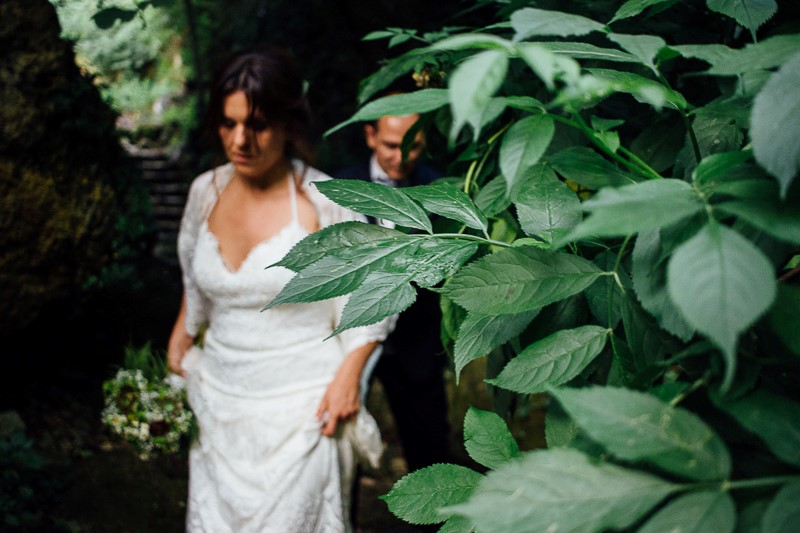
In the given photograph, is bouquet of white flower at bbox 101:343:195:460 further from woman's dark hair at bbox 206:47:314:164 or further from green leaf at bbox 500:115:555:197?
green leaf at bbox 500:115:555:197

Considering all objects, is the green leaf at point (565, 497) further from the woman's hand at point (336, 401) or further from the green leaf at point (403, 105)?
the woman's hand at point (336, 401)

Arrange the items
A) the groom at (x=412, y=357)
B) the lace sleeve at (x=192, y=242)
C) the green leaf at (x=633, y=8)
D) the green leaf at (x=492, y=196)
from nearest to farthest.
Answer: the green leaf at (x=633, y=8) → the green leaf at (x=492, y=196) → the lace sleeve at (x=192, y=242) → the groom at (x=412, y=357)

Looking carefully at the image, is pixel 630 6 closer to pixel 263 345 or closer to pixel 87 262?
pixel 263 345

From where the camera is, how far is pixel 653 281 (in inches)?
24.4

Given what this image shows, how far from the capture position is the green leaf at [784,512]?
43 centimetres

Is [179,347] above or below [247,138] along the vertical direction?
below

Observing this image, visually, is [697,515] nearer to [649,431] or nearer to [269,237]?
[649,431]

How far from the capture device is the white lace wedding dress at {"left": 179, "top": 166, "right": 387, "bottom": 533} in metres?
2.28

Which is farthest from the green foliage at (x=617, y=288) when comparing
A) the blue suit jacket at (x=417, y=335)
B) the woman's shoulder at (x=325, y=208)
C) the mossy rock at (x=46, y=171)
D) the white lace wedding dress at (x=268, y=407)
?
the mossy rock at (x=46, y=171)

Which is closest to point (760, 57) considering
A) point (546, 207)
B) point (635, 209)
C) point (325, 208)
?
point (635, 209)

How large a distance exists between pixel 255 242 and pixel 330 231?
1766mm

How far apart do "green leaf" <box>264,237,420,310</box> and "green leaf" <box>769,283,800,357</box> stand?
37cm

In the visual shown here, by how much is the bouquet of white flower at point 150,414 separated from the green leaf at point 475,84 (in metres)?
2.35

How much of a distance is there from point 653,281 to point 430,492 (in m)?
0.36
